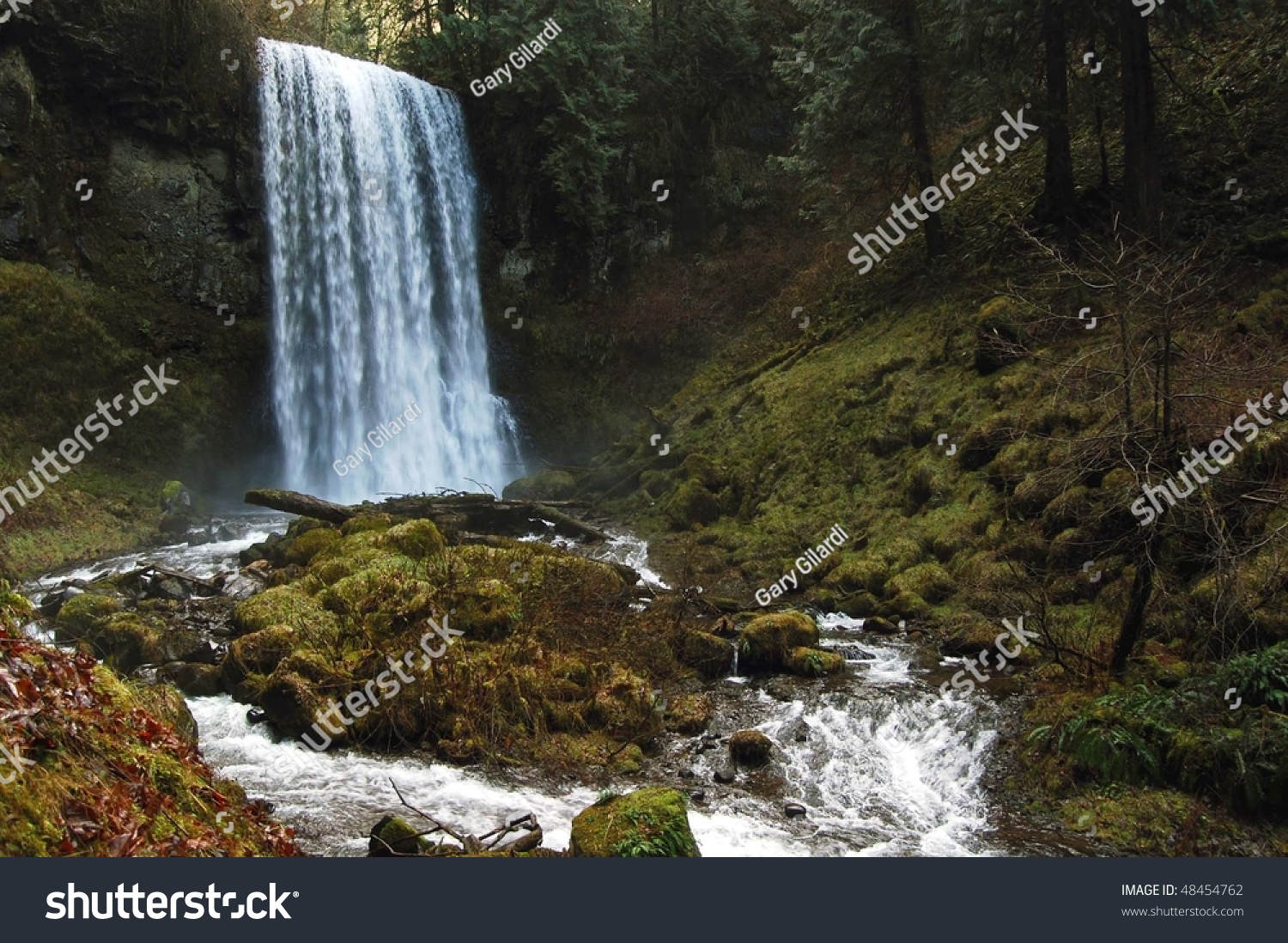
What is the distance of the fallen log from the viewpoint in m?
16.2

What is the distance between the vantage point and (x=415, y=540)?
12.8m

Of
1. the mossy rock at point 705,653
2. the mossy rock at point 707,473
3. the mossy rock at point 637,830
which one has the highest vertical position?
the mossy rock at point 707,473

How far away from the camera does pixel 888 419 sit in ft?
52.2

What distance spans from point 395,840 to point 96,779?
2098 millimetres

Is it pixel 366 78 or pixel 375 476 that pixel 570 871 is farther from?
pixel 366 78

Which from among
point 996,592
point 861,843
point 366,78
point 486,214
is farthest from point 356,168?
point 861,843

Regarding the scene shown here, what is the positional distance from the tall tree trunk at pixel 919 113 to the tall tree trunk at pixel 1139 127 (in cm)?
359

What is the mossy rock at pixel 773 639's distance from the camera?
34.6 ft

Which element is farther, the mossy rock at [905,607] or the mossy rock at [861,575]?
the mossy rock at [861,575]

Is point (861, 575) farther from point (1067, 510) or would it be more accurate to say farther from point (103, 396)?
point (103, 396)

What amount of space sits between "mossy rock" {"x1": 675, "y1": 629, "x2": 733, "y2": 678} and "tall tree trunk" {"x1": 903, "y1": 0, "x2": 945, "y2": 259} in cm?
1108

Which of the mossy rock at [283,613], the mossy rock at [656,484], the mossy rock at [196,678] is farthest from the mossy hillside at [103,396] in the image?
the mossy rock at [656,484]

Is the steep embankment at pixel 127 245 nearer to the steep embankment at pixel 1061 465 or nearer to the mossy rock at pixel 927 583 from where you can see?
the steep embankment at pixel 1061 465

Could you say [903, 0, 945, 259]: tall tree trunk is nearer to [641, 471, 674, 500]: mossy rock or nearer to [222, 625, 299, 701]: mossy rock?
[641, 471, 674, 500]: mossy rock
